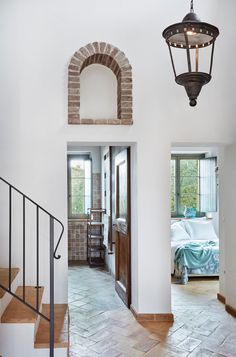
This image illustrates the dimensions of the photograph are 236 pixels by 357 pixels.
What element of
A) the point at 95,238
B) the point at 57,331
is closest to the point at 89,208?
the point at 95,238

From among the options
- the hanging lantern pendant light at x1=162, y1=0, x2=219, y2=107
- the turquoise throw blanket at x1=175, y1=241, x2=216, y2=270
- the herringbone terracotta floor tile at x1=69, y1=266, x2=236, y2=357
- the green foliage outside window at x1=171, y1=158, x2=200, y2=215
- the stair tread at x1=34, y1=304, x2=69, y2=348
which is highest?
the hanging lantern pendant light at x1=162, y1=0, x2=219, y2=107

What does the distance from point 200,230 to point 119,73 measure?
12.9ft

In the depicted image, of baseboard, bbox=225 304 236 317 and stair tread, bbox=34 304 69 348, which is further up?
stair tread, bbox=34 304 69 348

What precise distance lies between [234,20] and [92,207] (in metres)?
4.74

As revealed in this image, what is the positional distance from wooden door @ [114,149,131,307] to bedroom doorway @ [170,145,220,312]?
2.22 ft

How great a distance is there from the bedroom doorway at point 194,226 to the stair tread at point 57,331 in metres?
1.60

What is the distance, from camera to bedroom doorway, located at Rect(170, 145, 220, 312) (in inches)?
227

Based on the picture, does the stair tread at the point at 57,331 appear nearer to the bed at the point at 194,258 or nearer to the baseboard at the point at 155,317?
the baseboard at the point at 155,317

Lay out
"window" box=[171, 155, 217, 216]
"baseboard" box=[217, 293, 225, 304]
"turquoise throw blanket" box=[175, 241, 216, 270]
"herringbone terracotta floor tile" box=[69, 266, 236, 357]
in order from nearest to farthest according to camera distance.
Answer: "herringbone terracotta floor tile" box=[69, 266, 236, 357] → "baseboard" box=[217, 293, 225, 304] → "turquoise throw blanket" box=[175, 241, 216, 270] → "window" box=[171, 155, 217, 216]

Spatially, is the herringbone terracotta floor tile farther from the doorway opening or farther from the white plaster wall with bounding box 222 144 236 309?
the doorway opening

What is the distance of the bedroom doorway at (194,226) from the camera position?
5.77 meters

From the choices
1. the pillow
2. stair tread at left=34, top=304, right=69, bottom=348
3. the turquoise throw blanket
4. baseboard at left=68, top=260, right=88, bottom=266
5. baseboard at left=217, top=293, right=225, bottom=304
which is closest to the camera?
stair tread at left=34, top=304, right=69, bottom=348

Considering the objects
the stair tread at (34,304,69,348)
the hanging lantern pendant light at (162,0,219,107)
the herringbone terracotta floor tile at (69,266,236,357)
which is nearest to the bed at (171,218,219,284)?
the herringbone terracotta floor tile at (69,266,236,357)

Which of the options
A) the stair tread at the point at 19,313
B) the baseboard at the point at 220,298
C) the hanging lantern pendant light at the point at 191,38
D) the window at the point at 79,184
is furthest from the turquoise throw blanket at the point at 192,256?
the hanging lantern pendant light at the point at 191,38
